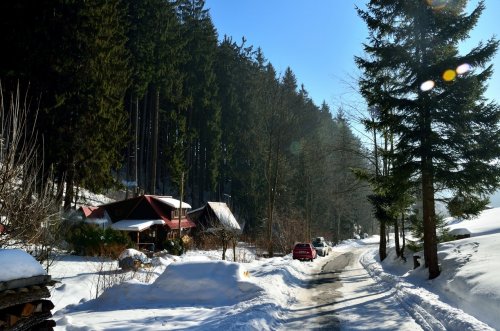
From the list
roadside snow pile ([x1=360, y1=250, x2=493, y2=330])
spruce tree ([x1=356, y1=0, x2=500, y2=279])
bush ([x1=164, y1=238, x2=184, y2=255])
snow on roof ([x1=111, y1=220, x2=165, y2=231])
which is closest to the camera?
roadside snow pile ([x1=360, y1=250, x2=493, y2=330])

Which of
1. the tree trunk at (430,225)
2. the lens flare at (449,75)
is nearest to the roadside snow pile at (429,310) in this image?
the tree trunk at (430,225)

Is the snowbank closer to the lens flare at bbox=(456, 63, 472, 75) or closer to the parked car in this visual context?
the lens flare at bbox=(456, 63, 472, 75)

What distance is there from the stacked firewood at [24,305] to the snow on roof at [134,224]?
27418mm

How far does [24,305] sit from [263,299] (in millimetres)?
7172

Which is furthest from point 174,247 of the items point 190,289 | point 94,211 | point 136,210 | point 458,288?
point 458,288

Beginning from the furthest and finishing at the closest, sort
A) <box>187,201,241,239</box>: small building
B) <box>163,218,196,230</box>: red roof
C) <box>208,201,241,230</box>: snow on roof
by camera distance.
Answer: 1. <box>187,201,241,239</box>: small building
2. <box>208,201,241,230</box>: snow on roof
3. <box>163,218,196,230</box>: red roof

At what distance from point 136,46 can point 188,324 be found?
34.4 m

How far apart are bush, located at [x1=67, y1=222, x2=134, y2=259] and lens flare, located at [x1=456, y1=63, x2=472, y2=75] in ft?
66.9

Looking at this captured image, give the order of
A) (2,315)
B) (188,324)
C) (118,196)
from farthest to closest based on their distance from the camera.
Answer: (118,196) → (188,324) → (2,315)

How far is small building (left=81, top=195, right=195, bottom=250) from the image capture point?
36.2 m

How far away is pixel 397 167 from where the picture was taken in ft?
54.5

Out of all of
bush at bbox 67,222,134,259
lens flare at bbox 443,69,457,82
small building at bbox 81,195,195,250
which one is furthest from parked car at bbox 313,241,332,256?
lens flare at bbox 443,69,457,82

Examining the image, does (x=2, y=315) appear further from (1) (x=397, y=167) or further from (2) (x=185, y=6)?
(2) (x=185, y=6)

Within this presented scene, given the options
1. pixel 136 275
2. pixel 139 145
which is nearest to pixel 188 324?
pixel 136 275
